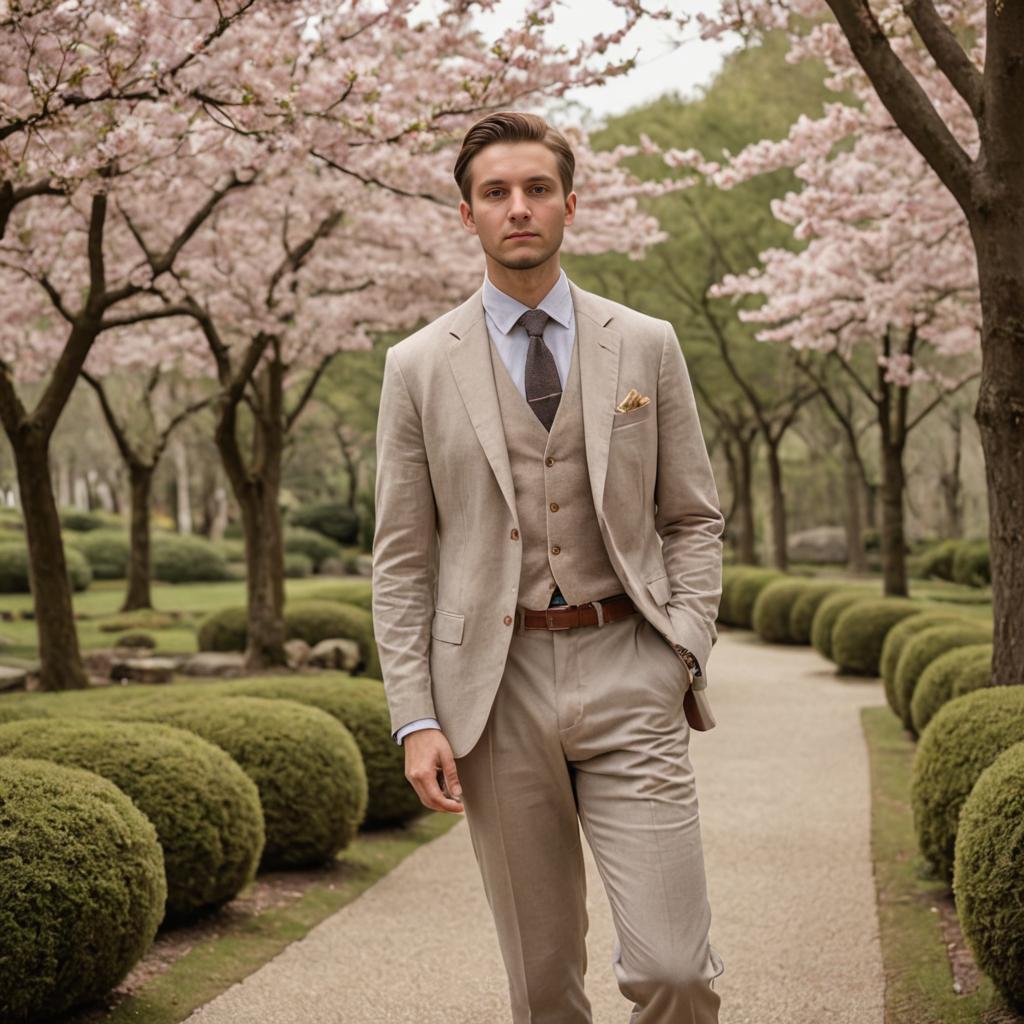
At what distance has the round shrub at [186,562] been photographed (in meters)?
32.0

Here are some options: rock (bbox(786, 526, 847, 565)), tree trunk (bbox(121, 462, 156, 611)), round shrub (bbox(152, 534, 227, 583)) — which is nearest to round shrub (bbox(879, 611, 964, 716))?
tree trunk (bbox(121, 462, 156, 611))

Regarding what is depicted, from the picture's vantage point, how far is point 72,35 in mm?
6594

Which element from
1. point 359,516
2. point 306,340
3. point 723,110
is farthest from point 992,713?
point 359,516

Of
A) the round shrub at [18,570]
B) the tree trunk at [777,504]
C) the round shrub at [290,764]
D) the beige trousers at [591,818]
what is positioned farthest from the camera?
the round shrub at [18,570]

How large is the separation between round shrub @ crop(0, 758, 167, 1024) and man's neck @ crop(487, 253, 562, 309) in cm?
239

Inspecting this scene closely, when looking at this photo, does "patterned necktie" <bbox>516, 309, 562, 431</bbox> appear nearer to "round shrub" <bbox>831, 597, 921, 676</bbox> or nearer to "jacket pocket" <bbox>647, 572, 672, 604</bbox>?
"jacket pocket" <bbox>647, 572, 672, 604</bbox>

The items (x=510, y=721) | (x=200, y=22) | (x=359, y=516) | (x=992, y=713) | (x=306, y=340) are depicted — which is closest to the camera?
(x=510, y=721)

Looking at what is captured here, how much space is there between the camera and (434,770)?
293cm

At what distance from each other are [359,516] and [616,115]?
20181 millimetres

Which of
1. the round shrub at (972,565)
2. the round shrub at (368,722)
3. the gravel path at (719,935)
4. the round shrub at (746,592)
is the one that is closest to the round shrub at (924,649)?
the gravel path at (719,935)

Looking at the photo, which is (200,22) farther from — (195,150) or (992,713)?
(992,713)

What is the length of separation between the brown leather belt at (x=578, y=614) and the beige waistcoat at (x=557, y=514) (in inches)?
0.6

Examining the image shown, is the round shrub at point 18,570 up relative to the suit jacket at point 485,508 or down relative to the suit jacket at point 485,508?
down

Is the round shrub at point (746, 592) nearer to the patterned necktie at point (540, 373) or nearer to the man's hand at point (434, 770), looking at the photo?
the patterned necktie at point (540, 373)
